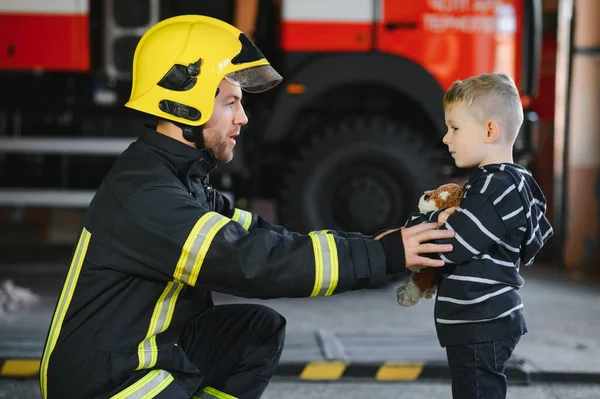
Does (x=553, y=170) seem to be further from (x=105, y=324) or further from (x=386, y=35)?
(x=105, y=324)

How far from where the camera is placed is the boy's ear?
9.56ft

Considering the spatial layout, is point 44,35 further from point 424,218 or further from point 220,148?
point 424,218

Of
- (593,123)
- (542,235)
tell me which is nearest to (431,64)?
(593,123)

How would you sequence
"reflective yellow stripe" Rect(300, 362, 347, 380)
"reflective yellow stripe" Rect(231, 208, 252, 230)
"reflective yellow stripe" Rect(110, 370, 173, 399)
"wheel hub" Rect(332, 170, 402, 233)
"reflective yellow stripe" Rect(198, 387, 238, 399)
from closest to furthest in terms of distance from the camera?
"reflective yellow stripe" Rect(110, 370, 173, 399), "reflective yellow stripe" Rect(198, 387, 238, 399), "reflective yellow stripe" Rect(231, 208, 252, 230), "reflective yellow stripe" Rect(300, 362, 347, 380), "wheel hub" Rect(332, 170, 402, 233)

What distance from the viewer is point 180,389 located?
2.88 m

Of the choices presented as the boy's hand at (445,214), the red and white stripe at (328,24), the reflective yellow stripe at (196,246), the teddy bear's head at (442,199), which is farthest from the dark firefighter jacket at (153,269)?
the red and white stripe at (328,24)

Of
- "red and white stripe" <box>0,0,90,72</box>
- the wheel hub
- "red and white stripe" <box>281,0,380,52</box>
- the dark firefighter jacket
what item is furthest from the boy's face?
"red and white stripe" <box>0,0,90,72</box>

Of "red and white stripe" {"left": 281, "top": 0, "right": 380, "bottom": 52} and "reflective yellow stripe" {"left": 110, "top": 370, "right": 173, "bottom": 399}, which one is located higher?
"red and white stripe" {"left": 281, "top": 0, "right": 380, "bottom": 52}

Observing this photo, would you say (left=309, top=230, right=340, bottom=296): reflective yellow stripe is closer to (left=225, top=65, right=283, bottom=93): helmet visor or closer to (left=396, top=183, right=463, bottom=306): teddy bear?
(left=396, top=183, right=463, bottom=306): teddy bear

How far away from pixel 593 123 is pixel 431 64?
6.79 feet

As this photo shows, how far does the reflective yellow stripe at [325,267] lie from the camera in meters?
2.66

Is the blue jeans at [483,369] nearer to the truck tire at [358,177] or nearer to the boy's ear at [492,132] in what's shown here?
the boy's ear at [492,132]

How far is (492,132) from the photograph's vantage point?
2.92m

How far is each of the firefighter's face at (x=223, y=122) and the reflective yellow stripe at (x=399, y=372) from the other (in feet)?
6.15
